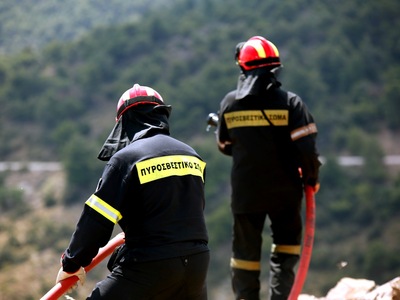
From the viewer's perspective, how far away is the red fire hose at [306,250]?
19.9 feet

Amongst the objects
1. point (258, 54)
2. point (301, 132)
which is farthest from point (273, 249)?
point (258, 54)

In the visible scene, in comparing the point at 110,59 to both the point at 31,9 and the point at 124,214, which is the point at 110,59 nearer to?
the point at 31,9

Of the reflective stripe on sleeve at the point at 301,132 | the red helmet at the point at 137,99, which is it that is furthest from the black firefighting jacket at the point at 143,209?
the reflective stripe on sleeve at the point at 301,132

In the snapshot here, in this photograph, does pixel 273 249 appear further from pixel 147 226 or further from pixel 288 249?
pixel 147 226

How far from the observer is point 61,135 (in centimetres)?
3234

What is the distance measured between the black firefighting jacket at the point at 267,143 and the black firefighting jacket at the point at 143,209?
172 centimetres

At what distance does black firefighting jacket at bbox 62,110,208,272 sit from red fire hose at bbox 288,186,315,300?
1.86m

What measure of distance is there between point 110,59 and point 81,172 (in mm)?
9799

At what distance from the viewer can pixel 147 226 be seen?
14.1 ft

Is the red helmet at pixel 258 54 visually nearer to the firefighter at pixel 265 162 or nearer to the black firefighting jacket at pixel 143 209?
the firefighter at pixel 265 162

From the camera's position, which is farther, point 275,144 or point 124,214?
point 275,144

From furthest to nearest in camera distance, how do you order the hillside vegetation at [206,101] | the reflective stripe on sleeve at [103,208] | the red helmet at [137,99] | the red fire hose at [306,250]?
the hillside vegetation at [206,101] < the red fire hose at [306,250] < the red helmet at [137,99] < the reflective stripe on sleeve at [103,208]

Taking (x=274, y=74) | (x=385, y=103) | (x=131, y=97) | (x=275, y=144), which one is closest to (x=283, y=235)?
(x=275, y=144)

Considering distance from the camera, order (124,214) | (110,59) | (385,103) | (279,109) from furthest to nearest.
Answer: (110,59) → (385,103) → (279,109) → (124,214)
